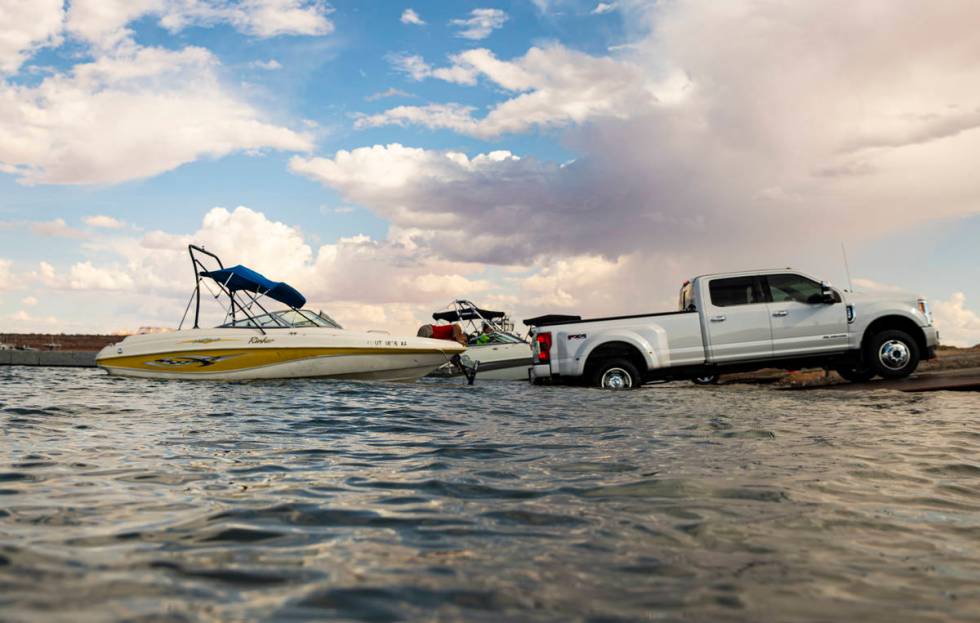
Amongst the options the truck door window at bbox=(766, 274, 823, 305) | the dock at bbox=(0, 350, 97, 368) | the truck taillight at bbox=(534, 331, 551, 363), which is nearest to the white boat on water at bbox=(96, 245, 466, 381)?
the truck taillight at bbox=(534, 331, 551, 363)

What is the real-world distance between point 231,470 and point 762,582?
11.6 feet

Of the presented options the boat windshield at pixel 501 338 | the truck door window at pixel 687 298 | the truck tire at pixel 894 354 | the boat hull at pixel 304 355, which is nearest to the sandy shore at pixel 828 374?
the truck tire at pixel 894 354

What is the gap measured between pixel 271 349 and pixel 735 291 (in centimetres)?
929

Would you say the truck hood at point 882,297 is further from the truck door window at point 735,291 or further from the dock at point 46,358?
the dock at point 46,358

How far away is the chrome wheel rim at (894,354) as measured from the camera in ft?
38.9

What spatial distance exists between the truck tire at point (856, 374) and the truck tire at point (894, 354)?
38 centimetres

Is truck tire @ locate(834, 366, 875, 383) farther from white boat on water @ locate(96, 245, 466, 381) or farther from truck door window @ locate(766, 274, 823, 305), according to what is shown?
white boat on water @ locate(96, 245, 466, 381)

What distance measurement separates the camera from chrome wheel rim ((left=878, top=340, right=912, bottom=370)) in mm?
11859

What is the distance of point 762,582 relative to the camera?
2.47 meters

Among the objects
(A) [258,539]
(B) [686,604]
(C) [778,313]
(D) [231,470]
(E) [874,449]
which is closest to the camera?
(B) [686,604]

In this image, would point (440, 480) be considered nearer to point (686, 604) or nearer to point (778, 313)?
point (686, 604)

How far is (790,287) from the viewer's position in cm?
1224

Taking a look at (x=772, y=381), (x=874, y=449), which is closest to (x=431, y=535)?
(x=874, y=449)

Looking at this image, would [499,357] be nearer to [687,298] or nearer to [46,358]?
[687,298]
